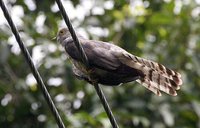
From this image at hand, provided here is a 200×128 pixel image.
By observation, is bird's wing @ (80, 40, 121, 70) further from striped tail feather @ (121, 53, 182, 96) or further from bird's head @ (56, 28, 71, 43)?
bird's head @ (56, 28, 71, 43)

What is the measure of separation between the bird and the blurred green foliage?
1.41 m

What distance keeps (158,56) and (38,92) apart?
4.27ft

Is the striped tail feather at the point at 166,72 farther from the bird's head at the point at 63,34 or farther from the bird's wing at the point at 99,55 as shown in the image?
the bird's head at the point at 63,34

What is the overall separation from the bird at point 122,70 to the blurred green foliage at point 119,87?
141cm

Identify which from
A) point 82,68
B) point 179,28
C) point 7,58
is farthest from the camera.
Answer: point 179,28

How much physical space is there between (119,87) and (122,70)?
2.09 m

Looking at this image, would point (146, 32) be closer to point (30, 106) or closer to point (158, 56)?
point (158, 56)

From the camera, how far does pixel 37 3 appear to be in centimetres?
761

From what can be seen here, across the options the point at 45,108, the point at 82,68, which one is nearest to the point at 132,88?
the point at 45,108

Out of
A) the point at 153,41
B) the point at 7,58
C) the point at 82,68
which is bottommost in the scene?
the point at 153,41

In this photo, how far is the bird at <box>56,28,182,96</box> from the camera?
192 inches

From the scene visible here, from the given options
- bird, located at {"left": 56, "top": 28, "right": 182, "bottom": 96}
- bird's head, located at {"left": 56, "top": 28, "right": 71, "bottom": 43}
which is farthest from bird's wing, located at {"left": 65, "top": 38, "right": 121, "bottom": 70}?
bird's head, located at {"left": 56, "top": 28, "right": 71, "bottom": 43}

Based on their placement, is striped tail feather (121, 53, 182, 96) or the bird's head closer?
striped tail feather (121, 53, 182, 96)

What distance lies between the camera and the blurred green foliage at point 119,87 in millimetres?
6801
